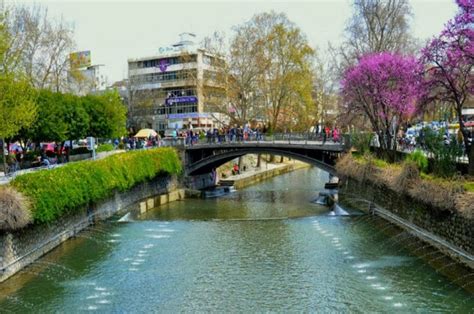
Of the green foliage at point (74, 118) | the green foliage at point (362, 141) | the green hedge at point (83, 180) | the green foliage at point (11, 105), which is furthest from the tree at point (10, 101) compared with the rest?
the green foliage at point (362, 141)

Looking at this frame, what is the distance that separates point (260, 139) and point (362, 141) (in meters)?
12.2

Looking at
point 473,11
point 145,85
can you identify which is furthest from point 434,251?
point 145,85

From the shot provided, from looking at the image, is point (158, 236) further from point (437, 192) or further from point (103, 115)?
point (103, 115)

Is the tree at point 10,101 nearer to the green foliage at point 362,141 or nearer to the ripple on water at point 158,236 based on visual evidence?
the ripple on water at point 158,236

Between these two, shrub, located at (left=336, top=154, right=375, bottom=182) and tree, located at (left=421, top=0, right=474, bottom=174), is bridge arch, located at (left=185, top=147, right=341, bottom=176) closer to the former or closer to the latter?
shrub, located at (left=336, top=154, right=375, bottom=182)

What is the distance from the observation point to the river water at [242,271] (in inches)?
689

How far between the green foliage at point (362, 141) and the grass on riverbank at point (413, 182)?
2.34 ft

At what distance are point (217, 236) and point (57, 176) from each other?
27.4 ft

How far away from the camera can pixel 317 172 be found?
66812 mm

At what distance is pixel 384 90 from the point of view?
3375 cm

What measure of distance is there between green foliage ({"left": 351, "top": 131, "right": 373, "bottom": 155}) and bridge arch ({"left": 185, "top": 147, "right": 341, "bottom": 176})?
140 inches

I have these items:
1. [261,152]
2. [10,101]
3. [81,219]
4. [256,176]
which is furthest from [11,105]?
[256,176]

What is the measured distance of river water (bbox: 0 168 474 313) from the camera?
17.5 metres

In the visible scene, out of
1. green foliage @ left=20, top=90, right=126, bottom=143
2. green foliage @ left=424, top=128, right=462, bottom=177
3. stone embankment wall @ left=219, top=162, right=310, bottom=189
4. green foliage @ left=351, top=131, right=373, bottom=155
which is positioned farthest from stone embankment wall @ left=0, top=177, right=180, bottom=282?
green foliage @ left=424, top=128, right=462, bottom=177
